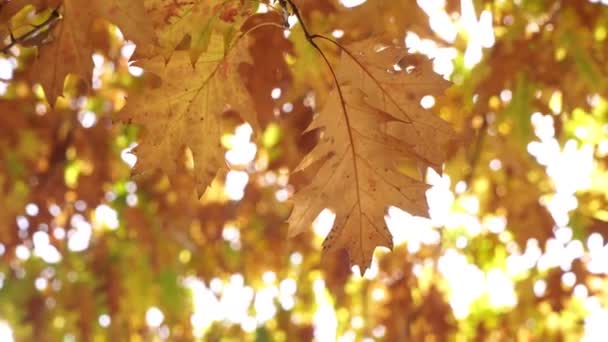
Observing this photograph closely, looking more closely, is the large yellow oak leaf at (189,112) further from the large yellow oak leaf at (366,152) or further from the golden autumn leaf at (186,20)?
the large yellow oak leaf at (366,152)

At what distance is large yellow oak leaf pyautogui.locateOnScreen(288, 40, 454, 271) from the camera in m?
1.71

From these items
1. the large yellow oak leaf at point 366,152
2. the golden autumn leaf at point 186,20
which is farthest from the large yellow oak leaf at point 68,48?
the large yellow oak leaf at point 366,152

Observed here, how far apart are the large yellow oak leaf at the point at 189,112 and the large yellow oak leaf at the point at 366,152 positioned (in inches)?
8.4

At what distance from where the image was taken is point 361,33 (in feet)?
7.48

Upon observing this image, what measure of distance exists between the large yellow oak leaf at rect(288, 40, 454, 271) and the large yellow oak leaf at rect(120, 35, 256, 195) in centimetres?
21

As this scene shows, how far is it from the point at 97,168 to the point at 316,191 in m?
2.40

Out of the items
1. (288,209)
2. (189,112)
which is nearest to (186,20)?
(189,112)

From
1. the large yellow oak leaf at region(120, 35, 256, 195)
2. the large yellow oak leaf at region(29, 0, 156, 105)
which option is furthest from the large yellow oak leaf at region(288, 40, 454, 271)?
the large yellow oak leaf at region(29, 0, 156, 105)

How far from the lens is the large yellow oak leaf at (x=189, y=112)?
176cm

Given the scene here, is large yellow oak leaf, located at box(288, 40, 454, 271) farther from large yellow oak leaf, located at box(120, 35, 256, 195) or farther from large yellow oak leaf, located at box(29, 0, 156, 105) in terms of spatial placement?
large yellow oak leaf, located at box(29, 0, 156, 105)

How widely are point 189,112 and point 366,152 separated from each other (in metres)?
0.40

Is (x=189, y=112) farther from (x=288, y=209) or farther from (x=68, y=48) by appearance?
(x=288, y=209)

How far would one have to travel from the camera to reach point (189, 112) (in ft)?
5.87

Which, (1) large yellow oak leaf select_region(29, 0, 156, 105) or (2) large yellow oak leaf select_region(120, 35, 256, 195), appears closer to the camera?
(1) large yellow oak leaf select_region(29, 0, 156, 105)
